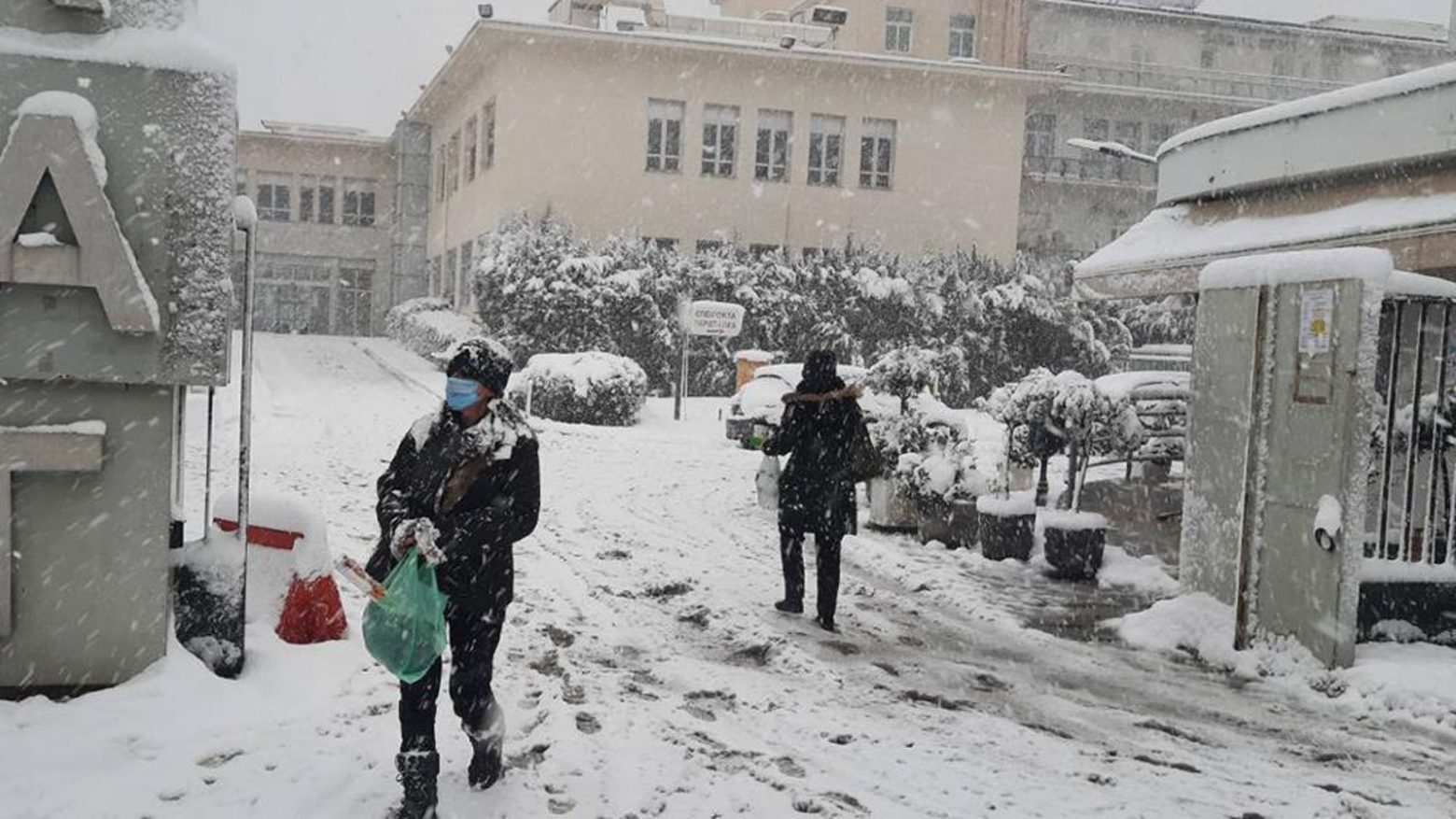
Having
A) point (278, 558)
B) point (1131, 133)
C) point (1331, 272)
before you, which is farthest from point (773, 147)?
point (278, 558)

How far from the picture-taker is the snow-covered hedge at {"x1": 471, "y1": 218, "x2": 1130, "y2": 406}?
24.0m

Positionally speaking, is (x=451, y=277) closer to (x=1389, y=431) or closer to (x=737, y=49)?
(x=737, y=49)

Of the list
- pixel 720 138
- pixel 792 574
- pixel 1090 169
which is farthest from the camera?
pixel 1090 169

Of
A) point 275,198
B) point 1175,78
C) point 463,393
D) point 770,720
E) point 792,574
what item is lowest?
point 770,720

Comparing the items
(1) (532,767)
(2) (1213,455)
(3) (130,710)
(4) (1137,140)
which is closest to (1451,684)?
(2) (1213,455)

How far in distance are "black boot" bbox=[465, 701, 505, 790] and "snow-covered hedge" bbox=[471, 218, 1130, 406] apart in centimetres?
1928

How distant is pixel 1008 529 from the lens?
402 inches

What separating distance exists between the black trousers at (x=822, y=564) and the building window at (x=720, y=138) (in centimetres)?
2271

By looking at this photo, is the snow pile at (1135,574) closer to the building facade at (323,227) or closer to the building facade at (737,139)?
the building facade at (737,139)

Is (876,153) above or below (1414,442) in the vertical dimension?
above

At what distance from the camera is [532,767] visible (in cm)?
507

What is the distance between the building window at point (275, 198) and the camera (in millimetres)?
41719

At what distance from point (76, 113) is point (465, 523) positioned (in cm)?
254

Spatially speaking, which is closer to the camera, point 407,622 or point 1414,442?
point 407,622
